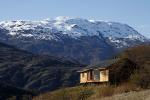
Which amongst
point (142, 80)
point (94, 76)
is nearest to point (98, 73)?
point (94, 76)

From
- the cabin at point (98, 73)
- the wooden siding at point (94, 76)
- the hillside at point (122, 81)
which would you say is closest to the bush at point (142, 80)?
the hillside at point (122, 81)

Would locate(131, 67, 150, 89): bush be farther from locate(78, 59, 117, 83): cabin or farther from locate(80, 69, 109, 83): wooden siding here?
locate(80, 69, 109, 83): wooden siding

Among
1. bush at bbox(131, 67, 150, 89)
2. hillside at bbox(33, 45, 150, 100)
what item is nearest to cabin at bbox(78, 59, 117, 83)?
hillside at bbox(33, 45, 150, 100)

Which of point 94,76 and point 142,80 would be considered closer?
point 142,80

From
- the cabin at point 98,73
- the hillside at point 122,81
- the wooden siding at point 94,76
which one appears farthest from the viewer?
the wooden siding at point 94,76

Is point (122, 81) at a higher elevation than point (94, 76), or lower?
lower

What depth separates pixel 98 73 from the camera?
248 feet

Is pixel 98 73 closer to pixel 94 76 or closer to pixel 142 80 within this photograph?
pixel 94 76

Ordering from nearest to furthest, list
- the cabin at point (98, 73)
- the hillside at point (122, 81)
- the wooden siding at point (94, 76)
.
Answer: the hillside at point (122, 81) < the cabin at point (98, 73) < the wooden siding at point (94, 76)

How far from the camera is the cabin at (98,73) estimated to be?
7044cm

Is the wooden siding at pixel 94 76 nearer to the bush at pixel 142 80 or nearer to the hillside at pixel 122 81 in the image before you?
the hillside at pixel 122 81

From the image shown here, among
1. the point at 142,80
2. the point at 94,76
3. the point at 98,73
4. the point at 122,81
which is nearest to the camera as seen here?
the point at 142,80

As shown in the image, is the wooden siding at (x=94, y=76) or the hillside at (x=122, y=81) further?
the wooden siding at (x=94, y=76)

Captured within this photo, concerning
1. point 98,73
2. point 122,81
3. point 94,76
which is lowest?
point 122,81
